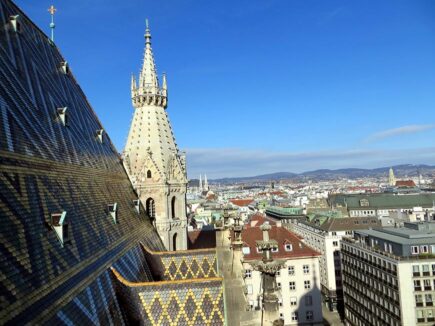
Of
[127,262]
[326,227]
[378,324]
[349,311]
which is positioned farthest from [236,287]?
[326,227]

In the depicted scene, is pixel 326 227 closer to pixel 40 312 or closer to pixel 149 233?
pixel 149 233

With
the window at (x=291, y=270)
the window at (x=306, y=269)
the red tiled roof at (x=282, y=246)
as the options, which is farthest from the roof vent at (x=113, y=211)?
the window at (x=306, y=269)

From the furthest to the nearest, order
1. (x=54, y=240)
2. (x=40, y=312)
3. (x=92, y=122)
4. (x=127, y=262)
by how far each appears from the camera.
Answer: (x=92, y=122), (x=127, y=262), (x=54, y=240), (x=40, y=312)

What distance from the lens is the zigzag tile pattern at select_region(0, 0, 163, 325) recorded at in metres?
9.64

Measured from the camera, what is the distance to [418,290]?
53156mm

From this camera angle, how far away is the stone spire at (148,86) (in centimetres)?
3356

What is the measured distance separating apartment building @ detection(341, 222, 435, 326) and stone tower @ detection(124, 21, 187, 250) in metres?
34.8

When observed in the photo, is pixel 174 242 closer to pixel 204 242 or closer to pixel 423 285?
pixel 204 242

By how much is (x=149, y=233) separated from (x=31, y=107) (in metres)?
13.0

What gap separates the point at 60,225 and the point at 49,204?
900 millimetres

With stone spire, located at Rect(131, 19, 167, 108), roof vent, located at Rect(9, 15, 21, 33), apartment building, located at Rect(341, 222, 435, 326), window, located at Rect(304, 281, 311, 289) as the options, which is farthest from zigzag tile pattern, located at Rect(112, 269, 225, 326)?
apartment building, located at Rect(341, 222, 435, 326)

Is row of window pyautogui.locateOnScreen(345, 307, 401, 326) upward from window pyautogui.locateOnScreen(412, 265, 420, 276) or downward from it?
downward

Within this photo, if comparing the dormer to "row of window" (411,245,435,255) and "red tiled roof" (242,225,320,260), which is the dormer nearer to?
"red tiled roof" (242,225,320,260)

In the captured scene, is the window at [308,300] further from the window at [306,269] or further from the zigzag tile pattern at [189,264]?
the zigzag tile pattern at [189,264]
